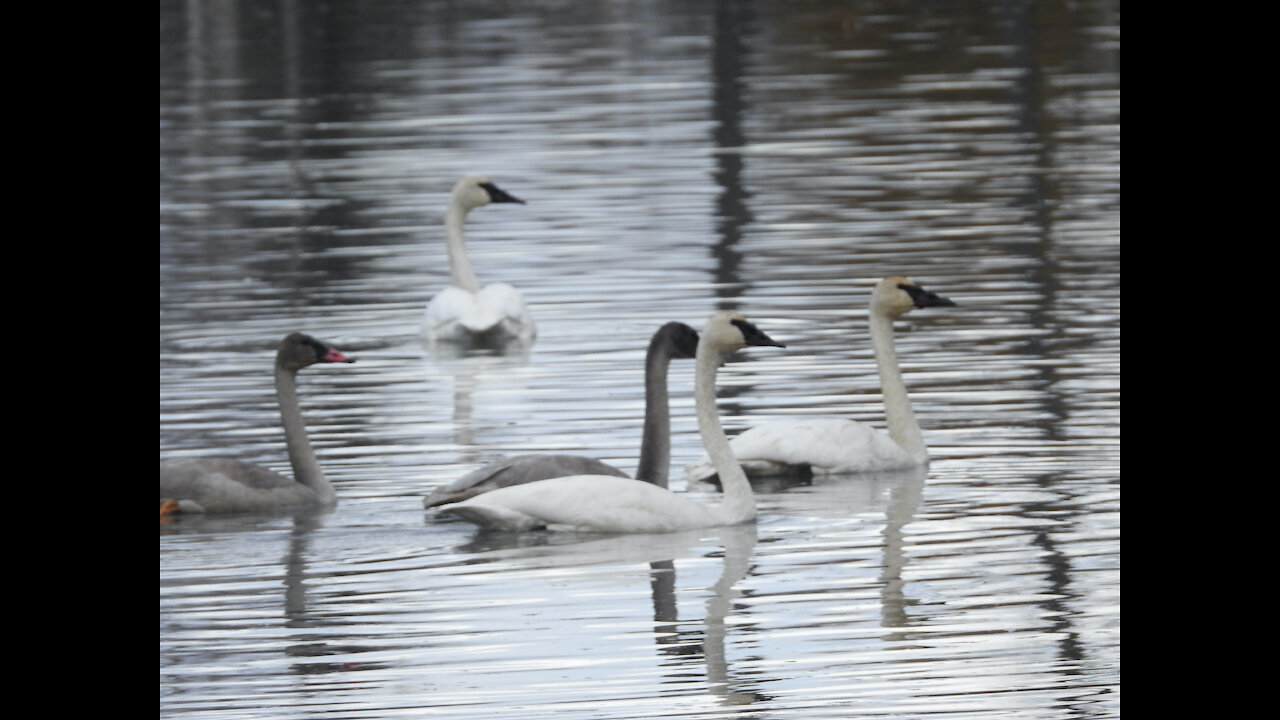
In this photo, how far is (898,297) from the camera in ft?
37.9

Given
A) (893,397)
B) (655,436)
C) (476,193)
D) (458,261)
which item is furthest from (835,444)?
(476,193)

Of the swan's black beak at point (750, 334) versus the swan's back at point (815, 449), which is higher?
the swan's black beak at point (750, 334)

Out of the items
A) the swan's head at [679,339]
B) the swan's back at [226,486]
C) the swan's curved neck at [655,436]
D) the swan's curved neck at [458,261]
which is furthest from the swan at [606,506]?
the swan's curved neck at [458,261]

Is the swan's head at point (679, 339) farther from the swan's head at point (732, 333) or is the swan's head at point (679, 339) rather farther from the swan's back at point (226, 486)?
the swan's back at point (226, 486)

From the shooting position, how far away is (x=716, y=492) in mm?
10820

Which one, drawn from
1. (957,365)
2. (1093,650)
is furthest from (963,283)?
(1093,650)

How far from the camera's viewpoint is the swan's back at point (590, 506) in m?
9.75

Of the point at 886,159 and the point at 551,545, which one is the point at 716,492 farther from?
the point at 886,159

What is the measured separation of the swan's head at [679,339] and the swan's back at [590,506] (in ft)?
2.96

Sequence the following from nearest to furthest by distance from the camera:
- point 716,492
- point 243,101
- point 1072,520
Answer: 1. point 1072,520
2. point 716,492
3. point 243,101

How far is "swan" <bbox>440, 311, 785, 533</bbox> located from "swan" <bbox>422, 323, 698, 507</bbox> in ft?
0.50

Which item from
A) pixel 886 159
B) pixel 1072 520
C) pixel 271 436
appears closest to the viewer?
pixel 1072 520
